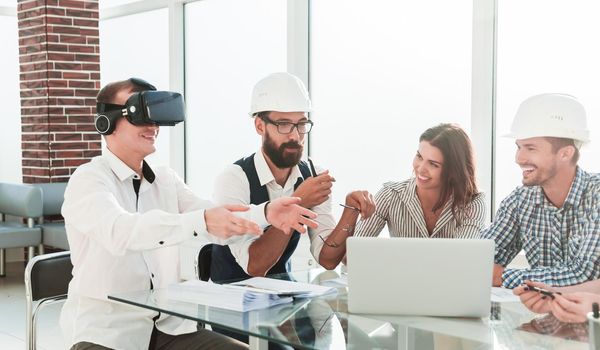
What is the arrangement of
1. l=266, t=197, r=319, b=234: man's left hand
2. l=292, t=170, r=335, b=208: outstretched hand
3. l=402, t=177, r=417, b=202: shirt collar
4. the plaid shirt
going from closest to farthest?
l=266, t=197, r=319, b=234: man's left hand, the plaid shirt, l=292, t=170, r=335, b=208: outstretched hand, l=402, t=177, r=417, b=202: shirt collar

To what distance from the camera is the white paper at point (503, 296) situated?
259 cm

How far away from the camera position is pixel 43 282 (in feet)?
10.0

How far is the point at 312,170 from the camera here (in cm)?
357

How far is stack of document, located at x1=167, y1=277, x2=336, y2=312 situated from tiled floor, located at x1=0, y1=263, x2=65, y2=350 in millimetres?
2674

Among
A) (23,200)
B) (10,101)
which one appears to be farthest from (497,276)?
(10,101)

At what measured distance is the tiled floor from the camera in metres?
5.16

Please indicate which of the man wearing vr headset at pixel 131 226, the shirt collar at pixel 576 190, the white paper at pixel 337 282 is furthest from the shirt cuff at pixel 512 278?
the man wearing vr headset at pixel 131 226

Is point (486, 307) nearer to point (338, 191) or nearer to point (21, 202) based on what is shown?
point (338, 191)

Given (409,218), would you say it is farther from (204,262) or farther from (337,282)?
(204,262)

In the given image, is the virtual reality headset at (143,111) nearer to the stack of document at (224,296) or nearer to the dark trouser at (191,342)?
the stack of document at (224,296)

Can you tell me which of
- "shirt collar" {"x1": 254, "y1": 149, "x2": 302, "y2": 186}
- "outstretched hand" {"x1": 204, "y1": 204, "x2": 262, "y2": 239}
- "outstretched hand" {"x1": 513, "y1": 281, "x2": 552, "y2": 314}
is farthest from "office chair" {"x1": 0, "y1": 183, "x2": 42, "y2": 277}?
"outstretched hand" {"x1": 513, "y1": 281, "x2": 552, "y2": 314}

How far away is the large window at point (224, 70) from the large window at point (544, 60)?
2.19 metres

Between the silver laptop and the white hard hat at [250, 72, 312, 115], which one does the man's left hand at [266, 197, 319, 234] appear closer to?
the silver laptop

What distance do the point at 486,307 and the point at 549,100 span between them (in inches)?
40.3
